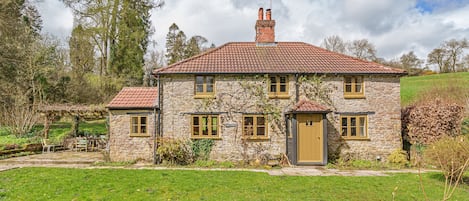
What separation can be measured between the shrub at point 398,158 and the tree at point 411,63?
40.3 meters

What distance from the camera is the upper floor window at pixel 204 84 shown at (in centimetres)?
1491

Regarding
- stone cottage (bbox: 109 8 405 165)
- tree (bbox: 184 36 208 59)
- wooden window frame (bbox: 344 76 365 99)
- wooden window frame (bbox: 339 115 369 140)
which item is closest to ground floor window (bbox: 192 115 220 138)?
stone cottage (bbox: 109 8 405 165)

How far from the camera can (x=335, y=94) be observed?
49.0 feet

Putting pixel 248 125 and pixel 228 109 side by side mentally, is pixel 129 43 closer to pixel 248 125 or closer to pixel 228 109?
pixel 228 109

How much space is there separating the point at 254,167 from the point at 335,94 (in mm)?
6042

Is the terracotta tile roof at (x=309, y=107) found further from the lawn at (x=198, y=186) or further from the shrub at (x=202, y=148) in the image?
the shrub at (x=202, y=148)

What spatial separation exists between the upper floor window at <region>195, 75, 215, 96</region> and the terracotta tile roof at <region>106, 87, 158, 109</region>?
244 cm

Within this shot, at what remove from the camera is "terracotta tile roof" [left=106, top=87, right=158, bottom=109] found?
47.6 ft

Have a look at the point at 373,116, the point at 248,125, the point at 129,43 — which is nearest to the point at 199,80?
the point at 248,125

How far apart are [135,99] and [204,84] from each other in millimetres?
3949

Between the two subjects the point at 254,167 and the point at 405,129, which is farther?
the point at 405,129

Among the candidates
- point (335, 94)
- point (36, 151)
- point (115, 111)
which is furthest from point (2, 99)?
point (335, 94)

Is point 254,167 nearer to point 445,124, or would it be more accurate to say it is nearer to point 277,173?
point 277,173

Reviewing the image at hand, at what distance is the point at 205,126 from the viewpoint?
14.8 m
